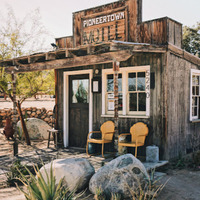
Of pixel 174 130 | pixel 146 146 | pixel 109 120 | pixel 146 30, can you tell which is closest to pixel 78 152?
pixel 109 120

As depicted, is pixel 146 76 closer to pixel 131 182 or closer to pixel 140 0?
pixel 140 0

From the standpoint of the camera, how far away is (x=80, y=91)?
28.8ft

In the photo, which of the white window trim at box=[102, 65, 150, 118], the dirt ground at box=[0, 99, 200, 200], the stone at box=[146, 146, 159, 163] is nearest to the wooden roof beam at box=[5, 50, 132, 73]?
the white window trim at box=[102, 65, 150, 118]

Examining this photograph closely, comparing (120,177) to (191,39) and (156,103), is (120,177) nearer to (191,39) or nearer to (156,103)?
(156,103)

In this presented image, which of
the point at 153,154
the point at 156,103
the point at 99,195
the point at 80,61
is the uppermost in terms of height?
the point at 80,61

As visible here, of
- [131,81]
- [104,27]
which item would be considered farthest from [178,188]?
[104,27]

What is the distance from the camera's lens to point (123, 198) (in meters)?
4.38

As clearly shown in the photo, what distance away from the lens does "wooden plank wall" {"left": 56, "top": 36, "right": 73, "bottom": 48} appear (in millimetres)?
9035

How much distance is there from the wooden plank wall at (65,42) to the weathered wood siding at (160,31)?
104 inches

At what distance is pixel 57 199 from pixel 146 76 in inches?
185

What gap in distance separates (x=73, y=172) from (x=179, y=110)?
4057mm

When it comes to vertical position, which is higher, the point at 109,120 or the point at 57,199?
the point at 109,120

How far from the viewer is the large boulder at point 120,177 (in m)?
4.38

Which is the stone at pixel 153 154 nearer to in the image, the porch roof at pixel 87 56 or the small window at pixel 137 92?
the small window at pixel 137 92
